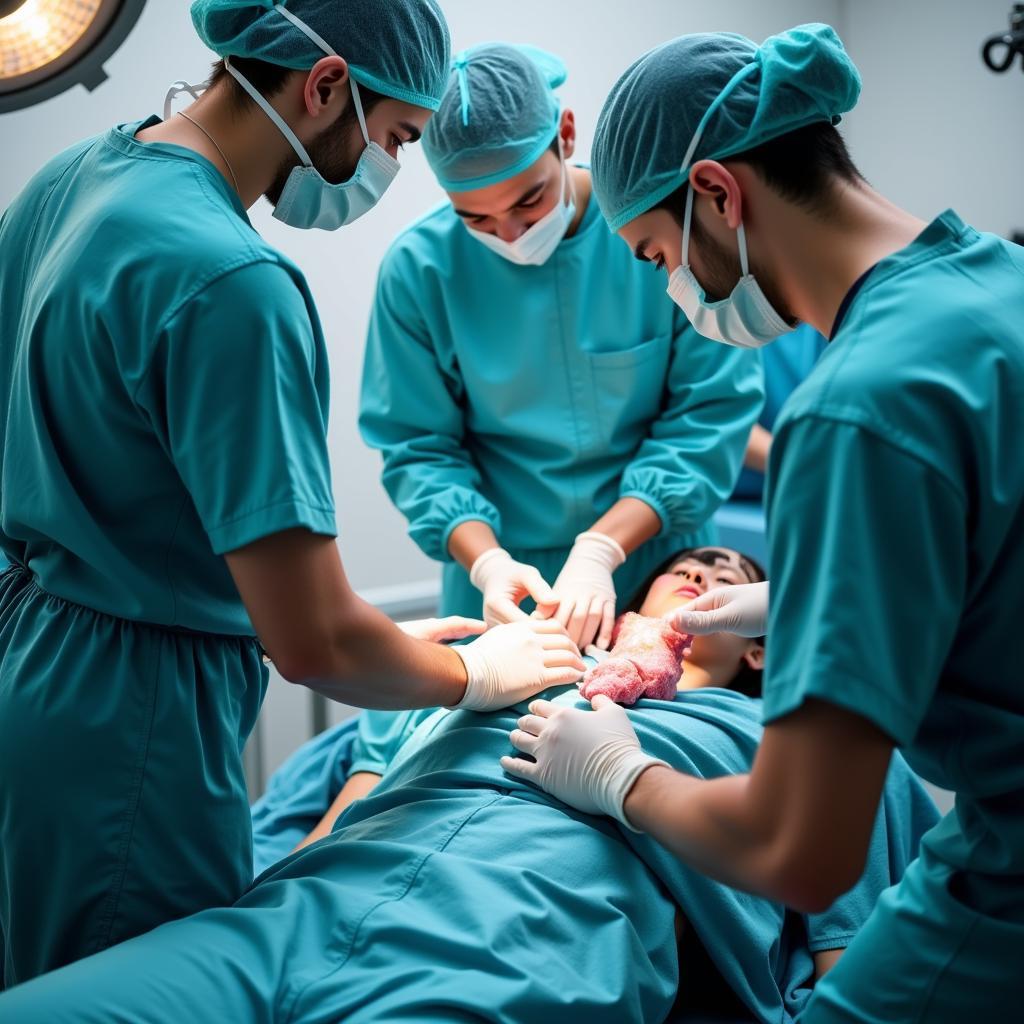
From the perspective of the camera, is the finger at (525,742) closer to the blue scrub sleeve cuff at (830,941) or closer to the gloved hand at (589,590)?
the gloved hand at (589,590)

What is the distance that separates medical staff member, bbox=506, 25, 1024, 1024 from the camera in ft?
3.32

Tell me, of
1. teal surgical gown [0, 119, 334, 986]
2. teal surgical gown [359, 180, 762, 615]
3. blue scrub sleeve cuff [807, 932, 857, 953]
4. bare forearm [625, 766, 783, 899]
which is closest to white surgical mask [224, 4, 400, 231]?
teal surgical gown [0, 119, 334, 986]

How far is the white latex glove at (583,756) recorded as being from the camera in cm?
148

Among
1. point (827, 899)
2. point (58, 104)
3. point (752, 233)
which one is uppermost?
point (58, 104)

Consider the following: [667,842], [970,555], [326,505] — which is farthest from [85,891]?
[970,555]

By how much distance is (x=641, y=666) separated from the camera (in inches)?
77.5

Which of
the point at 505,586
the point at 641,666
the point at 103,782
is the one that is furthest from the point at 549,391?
the point at 103,782

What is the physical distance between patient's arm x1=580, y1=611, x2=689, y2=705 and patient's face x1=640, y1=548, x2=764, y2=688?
6.6 inches

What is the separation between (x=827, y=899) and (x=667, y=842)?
260 millimetres

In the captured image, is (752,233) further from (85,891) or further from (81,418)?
(85,891)

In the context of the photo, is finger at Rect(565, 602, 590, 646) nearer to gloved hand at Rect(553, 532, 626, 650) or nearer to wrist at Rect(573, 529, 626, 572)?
gloved hand at Rect(553, 532, 626, 650)

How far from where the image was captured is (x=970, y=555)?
1074 millimetres

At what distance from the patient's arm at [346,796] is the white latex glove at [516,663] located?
538 mm

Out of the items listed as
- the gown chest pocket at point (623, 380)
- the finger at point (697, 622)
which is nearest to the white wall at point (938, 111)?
the gown chest pocket at point (623, 380)
